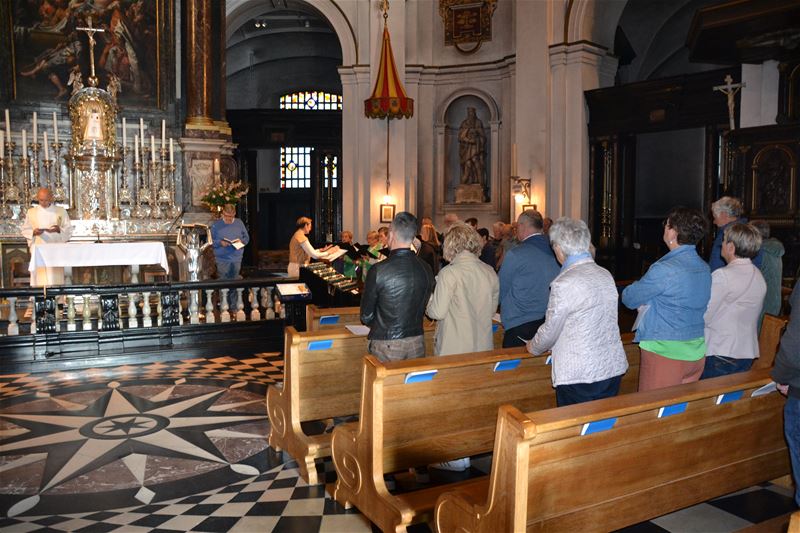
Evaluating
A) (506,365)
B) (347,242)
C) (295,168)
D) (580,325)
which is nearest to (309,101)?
(295,168)

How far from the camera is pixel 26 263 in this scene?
12.0 meters

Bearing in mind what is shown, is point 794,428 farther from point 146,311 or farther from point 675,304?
point 146,311

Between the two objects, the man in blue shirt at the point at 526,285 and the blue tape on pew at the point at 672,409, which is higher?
the man in blue shirt at the point at 526,285

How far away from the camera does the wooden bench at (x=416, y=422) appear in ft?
12.6

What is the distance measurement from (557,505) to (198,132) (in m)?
11.5

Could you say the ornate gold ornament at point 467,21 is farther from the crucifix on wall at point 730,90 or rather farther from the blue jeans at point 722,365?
the blue jeans at point 722,365

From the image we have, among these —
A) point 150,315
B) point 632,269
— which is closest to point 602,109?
point 632,269

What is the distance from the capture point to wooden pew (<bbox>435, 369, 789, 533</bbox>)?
2941 millimetres

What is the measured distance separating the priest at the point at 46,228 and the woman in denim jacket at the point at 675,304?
7867 mm

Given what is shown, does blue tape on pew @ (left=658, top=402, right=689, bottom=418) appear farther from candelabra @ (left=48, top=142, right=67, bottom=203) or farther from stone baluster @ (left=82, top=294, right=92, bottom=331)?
candelabra @ (left=48, top=142, right=67, bottom=203)

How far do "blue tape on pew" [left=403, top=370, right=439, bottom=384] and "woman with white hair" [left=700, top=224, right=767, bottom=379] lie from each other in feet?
5.86

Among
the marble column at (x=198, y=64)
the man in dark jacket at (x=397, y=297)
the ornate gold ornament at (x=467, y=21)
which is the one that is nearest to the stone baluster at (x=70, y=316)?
the man in dark jacket at (x=397, y=297)

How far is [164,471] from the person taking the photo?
16.0 feet

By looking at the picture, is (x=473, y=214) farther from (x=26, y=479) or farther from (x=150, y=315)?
(x=26, y=479)
